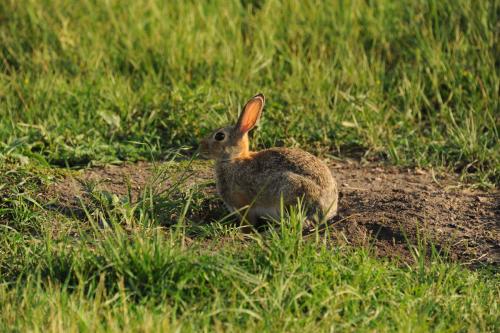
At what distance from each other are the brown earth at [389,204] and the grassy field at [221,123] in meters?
0.12

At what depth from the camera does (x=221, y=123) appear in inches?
267

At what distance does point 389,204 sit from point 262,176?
81 centimetres

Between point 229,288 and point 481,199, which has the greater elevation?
point 229,288

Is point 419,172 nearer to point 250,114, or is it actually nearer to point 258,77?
point 250,114

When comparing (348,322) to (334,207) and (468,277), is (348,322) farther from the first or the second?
(334,207)

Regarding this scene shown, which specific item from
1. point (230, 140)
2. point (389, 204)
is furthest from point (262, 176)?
point (389, 204)

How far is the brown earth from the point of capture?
5.35 metres

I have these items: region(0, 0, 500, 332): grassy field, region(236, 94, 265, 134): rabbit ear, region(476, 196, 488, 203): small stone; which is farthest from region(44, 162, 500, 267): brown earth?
region(236, 94, 265, 134): rabbit ear

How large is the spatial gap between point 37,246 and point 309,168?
1615 millimetres

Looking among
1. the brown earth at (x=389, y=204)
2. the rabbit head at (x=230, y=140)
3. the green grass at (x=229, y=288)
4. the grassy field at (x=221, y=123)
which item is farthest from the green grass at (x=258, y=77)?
the green grass at (x=229, y=288)

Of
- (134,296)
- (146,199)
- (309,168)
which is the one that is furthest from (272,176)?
(134,296)

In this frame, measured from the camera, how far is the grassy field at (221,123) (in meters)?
4.29

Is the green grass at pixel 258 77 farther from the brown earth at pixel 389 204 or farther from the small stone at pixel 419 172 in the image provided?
the brown earth at pixel 389 204

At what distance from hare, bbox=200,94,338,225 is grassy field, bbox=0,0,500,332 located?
0.18 m
